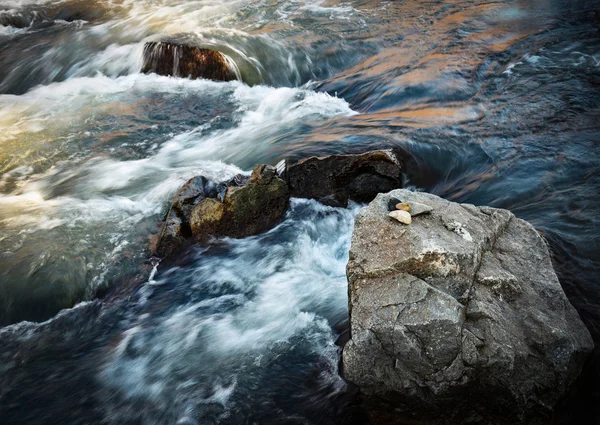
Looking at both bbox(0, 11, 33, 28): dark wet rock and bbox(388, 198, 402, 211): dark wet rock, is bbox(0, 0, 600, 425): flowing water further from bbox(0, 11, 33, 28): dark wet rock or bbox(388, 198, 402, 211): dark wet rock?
bbox(0, 11, 33, 28): dark wet rock

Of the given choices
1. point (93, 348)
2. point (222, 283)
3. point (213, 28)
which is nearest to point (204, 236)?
point (222, 283)

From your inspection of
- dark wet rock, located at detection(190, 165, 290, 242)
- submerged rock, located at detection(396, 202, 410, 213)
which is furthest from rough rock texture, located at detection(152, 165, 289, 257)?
submerged rock, located at detection(396, 202, 410, 213)

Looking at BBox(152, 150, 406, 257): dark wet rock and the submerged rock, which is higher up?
the submerged rock

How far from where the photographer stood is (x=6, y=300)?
17.4 ft

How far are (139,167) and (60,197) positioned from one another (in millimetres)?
1314

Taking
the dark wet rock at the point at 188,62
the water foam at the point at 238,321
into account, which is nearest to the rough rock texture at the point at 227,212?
the water foam at the point at 238,321

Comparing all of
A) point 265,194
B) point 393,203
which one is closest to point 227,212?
point 265,194

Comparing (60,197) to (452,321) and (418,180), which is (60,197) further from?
(452,321)

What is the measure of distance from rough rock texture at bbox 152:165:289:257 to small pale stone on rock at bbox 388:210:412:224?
2.62 m

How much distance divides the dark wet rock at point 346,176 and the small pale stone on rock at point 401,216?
7.88 feet

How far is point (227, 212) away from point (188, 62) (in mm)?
6238

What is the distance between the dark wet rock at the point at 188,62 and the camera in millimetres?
10578

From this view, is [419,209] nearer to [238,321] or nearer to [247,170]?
[238,321]

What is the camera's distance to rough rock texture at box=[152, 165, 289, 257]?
5.83m
